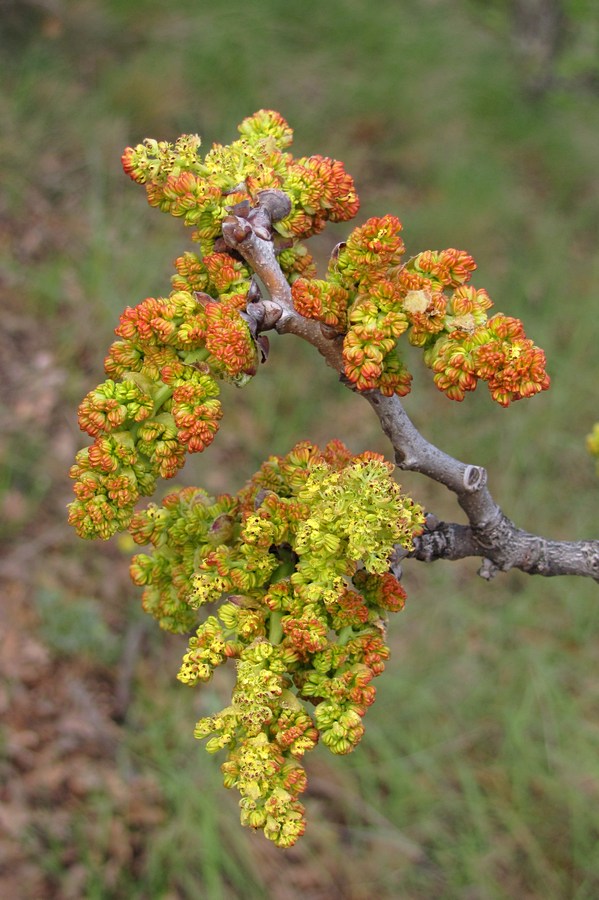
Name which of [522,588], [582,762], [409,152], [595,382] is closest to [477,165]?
[409,152]

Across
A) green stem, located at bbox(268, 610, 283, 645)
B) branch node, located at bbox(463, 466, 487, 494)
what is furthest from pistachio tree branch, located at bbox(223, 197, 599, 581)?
green stem, located at bbox(268, 610, 283, 645)

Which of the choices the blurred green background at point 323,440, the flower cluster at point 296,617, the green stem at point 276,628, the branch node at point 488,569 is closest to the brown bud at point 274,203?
the flower cluster at point 296,617

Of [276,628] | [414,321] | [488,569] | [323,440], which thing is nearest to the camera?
[414,321]

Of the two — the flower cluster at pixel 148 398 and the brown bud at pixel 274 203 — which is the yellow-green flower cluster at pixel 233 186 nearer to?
the brown bud at pixel 274 203

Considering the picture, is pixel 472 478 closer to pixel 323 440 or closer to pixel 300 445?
pixel 300 445

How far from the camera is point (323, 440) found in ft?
18.7

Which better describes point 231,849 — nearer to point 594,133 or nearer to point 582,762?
point 582,762

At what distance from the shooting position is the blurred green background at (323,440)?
4.11 meters

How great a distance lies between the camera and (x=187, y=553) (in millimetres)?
1474

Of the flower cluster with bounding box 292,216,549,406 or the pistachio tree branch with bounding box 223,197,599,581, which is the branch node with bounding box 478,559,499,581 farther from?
the flower cluster with bounding box 292,216,549,406

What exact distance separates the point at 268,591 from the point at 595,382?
5.36m

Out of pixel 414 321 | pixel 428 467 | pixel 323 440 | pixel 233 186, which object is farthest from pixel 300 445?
pixel 323 440

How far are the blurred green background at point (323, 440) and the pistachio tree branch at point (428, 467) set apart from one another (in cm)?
286

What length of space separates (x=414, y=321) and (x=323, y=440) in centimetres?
452
